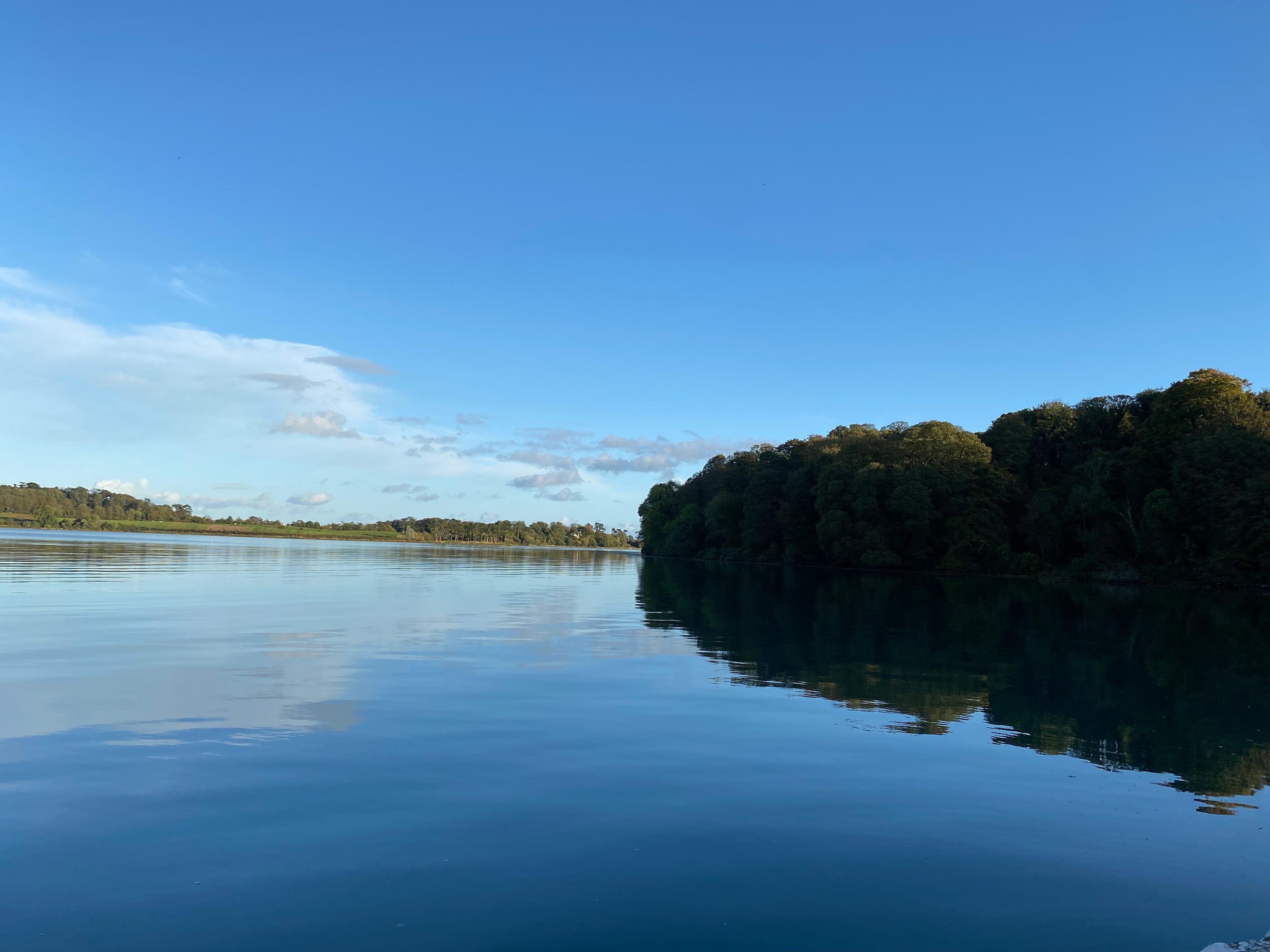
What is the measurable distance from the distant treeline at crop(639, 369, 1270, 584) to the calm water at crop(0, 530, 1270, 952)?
4303 cm

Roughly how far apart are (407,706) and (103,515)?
21581 centimetres

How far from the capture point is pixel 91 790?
789 cm

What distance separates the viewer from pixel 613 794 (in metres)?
8.23

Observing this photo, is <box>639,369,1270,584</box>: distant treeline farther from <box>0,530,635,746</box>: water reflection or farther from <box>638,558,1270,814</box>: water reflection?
<box>0,530,635,746</box>: water reflection

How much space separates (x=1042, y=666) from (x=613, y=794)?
1401 cm

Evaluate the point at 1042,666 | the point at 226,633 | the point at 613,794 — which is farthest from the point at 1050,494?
the point at 613,794

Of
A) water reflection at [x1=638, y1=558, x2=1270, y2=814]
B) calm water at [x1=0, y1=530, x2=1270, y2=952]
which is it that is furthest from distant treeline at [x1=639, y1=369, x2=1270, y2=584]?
calm water at [x1=0, y1=530, x2=1270, y2=952]

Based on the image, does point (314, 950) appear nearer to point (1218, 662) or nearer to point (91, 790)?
point (91, 790)

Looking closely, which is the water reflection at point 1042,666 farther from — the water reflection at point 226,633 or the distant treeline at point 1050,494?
the distant treeline at point 1050,494

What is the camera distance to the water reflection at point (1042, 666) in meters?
11.1

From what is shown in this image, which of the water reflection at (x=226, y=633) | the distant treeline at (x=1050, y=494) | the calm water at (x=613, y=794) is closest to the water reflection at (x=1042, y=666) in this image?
the calm water at (x=613, y=794)

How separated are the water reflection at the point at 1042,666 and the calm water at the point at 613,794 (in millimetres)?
148

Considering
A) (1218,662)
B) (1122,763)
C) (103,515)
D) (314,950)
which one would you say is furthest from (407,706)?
(103,515)

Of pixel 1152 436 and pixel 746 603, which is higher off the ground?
pixel 1152 436
